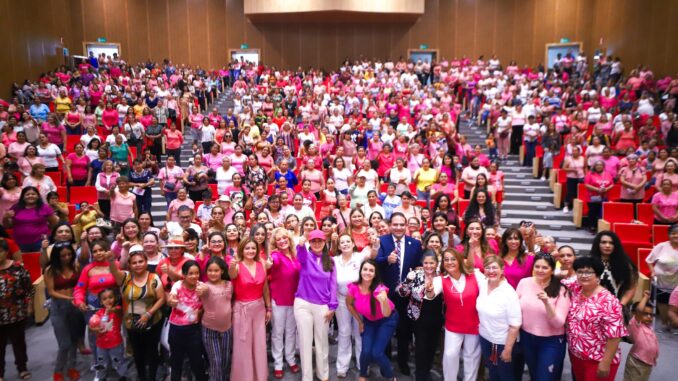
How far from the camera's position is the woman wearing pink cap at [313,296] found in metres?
4.60

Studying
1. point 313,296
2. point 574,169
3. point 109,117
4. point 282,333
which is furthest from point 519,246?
point 109,117

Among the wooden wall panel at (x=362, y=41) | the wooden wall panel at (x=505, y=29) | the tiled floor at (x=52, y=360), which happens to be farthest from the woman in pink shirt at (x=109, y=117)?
the wooden wall panel at (x=505, y=29)

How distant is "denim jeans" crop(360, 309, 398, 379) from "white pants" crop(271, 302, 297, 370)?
28.5 inches

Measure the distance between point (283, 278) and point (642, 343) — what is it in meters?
3.01

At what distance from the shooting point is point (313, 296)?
461 centimetres

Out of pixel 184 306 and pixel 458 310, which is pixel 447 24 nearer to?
pixel 458 310

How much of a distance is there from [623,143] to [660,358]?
6566 millimetres

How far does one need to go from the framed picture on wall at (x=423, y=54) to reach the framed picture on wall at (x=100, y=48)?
1273 centimetres

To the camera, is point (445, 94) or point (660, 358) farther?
point (445, 94)

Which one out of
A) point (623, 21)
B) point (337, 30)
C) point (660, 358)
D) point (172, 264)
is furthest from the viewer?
point (337, 30)

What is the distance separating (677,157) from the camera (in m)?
8.75

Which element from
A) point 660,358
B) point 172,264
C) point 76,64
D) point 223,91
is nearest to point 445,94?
point 223,91

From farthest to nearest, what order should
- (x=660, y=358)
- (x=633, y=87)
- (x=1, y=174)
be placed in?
(x=633, y=87) < (x=1, y=174) < (x=660, y=358)

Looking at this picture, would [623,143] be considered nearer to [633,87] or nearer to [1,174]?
[633,87]
